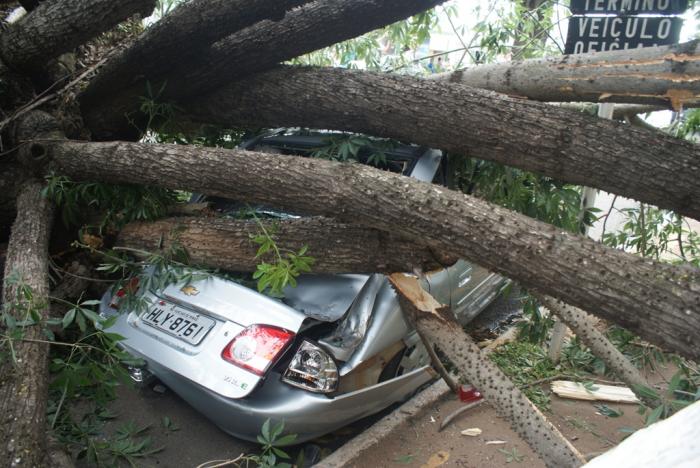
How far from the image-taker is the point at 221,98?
396 centimetres

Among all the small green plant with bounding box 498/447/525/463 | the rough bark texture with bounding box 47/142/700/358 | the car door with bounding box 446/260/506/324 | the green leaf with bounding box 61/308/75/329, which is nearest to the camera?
the rough bark texture with bounding box 47/142/700/358

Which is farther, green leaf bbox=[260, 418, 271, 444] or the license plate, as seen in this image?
the license plate

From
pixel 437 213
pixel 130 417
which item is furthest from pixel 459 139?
pixel 130 417

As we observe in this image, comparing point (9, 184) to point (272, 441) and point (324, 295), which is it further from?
point (272, 441)

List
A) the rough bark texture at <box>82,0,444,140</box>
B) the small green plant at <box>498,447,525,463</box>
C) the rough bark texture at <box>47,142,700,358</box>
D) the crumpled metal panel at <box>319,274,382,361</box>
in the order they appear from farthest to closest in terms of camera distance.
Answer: the small green plant at <box>498,447,525,463</box>
the rough bark texture at <box>82,0,444,140</box>
the crumpled metal panel at <box>319,274,382,361</box>
the rough bark texture at <box>47,142,700,358</box>

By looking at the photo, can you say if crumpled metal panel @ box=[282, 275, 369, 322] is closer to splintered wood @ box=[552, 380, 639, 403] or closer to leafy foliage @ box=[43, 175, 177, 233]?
leafy foliage @ box=[43, 175, 177, 233]

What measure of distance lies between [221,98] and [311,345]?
2099mm

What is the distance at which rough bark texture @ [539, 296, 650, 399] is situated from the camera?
310 cm

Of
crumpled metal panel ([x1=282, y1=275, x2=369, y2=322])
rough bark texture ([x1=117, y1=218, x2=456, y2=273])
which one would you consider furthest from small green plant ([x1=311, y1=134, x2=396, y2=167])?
crumpled metal panel ([x1=282, y1=275, x2=369, y2=322])

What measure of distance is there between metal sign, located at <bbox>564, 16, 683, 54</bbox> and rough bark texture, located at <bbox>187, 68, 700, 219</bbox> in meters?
0.78

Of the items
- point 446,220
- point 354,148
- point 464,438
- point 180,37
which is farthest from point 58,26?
point 464,438

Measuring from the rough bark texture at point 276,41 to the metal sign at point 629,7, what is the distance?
1062 millimetres

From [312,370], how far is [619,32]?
275 cm

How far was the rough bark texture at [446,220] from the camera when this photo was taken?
186cm
